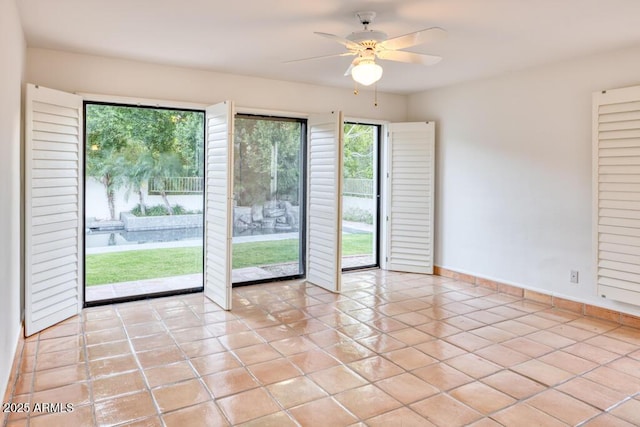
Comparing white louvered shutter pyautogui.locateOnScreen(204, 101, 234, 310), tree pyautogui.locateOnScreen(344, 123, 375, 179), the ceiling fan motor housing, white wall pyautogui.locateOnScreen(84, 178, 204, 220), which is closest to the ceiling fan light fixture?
the ceiling fan motor housing

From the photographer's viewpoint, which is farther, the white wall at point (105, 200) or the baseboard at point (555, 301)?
the white wall at point (105, 200)

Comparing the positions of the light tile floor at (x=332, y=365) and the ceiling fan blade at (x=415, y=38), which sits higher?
the ceiling fan blade at (x=415, y=38)

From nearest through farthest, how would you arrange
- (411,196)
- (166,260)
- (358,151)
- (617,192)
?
(617,192) < (166,260) < (411,196) < (358,151)

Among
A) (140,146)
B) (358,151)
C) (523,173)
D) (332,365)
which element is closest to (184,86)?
(140,146)

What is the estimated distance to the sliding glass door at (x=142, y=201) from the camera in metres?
4.24

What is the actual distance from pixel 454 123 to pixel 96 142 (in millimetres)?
4022

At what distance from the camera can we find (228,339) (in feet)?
11.2

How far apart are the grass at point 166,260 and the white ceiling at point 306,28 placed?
6.47ft

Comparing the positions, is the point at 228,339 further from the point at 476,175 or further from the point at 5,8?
the point at 476,175

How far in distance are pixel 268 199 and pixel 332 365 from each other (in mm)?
2644

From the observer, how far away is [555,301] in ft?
14.2

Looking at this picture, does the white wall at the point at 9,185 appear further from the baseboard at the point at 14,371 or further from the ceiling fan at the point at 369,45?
the ceiling fan at the point at 369,45

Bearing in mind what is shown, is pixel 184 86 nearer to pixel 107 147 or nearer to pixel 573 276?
pixel 107 147

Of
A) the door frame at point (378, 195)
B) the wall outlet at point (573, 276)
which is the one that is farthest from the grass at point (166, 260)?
the wall outlet at point (573, 276)
